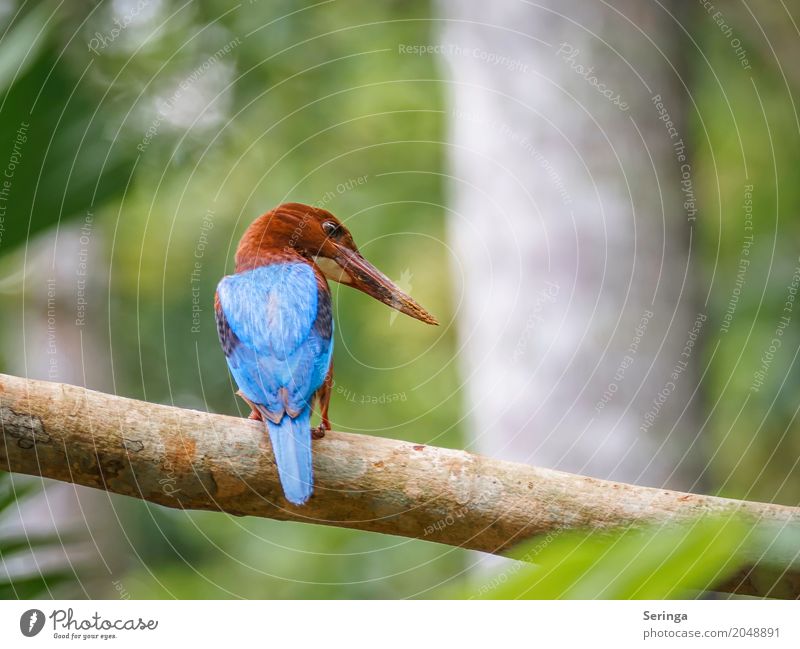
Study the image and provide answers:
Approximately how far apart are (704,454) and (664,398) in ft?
0.56

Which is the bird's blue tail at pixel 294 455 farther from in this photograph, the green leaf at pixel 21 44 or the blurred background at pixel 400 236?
the green leaf at pixel 21 44

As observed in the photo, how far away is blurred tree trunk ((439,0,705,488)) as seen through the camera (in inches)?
69.0

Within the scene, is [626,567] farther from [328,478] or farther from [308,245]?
[308,245]

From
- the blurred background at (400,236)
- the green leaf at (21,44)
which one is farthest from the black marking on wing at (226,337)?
the green leaf at (21,44)

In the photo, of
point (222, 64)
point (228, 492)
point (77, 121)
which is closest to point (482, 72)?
point (222, 64)

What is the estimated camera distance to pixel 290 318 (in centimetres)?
118

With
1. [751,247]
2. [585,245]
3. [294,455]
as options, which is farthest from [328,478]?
[751,247]

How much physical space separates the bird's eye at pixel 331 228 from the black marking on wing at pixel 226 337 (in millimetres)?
204

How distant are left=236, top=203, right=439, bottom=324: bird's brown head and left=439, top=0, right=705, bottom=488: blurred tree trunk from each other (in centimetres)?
54

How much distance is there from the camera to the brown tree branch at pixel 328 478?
3.46 feet

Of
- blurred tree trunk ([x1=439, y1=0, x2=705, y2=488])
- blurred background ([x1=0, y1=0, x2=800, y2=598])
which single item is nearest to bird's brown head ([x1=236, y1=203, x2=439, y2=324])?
blurred background ([x1=0, y1=0, x2=800, y2=598])

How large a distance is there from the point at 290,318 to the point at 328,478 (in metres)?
0.23

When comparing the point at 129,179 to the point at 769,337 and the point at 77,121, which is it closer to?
the point at 77,121
